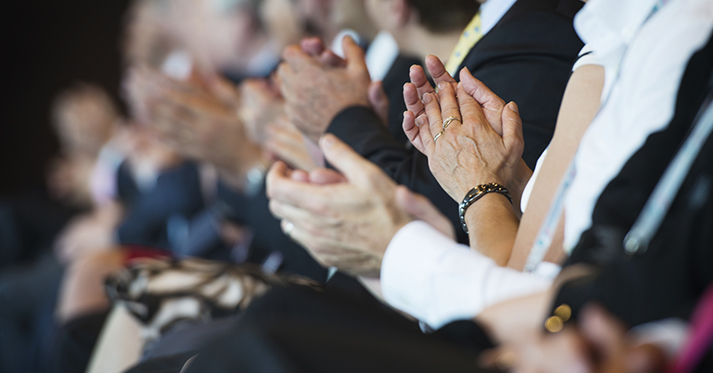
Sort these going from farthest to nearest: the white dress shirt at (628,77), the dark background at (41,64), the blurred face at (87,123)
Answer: the dark background at (41,64) → the blurred face at (87,123) → the white dress shirt at (628,77)

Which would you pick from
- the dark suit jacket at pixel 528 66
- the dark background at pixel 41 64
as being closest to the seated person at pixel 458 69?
the dark suit jacket at pixel 528 66

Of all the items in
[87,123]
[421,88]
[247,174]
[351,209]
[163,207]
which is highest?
[421,88]

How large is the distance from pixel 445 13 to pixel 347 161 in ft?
0.65

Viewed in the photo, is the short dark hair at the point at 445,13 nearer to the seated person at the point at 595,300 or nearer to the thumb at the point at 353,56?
the thumb at the point at 353,56

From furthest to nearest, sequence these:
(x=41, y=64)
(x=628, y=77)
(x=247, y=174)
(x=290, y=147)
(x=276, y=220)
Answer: (x=41, y=64) < (x=247, y=174) < (x=276, y=220) < (x=290, y=147) < (x=628, y=77)

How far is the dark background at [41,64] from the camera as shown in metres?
2.80

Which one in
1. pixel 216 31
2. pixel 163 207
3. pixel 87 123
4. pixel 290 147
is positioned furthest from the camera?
pixel 87 123

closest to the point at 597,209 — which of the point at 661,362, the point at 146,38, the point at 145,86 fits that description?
the point at 661,362

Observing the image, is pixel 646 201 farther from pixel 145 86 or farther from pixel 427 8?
pixel 145 86

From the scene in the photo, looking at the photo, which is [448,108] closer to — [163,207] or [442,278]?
[442,278]

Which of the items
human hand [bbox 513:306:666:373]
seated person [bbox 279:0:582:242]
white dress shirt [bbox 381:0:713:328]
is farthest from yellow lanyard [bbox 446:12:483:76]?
human hand [bbox 513:306:666:373]

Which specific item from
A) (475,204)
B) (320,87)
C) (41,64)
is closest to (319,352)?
(475,204)

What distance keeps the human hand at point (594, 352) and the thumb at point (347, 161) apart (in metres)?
0.28

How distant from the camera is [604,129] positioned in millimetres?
439
